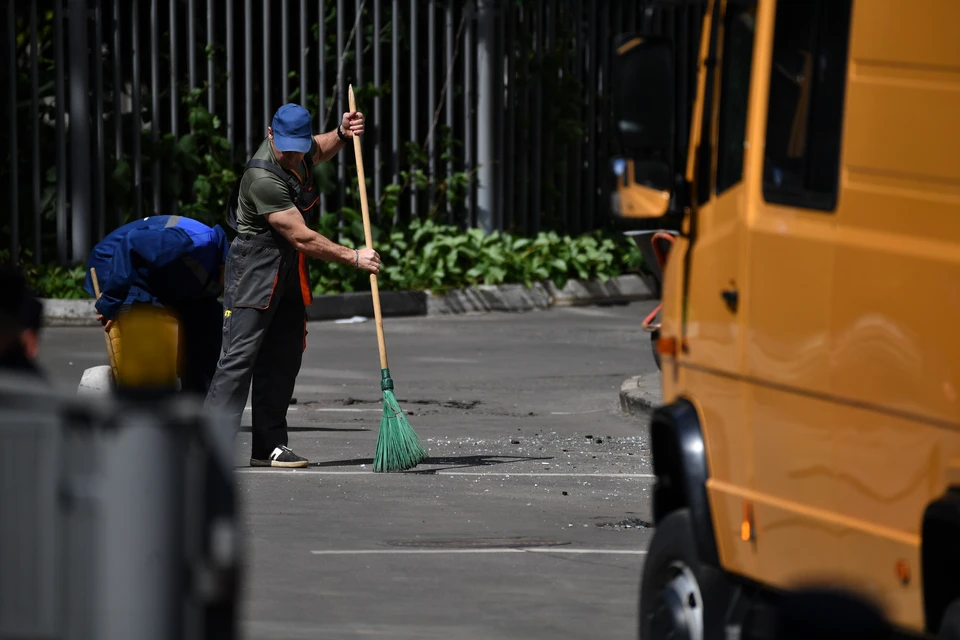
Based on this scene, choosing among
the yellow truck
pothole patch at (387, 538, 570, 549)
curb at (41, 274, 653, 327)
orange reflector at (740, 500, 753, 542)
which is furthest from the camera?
curb at (41, 274, 653, 327)

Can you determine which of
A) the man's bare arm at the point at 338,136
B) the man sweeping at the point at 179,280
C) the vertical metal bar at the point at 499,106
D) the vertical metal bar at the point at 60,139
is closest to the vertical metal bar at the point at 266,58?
the vertical metal bar at the point at 60,139

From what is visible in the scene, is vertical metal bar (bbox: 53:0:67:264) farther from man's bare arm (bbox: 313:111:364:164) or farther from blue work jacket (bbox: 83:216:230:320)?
blue work jacket (bbox: 83:216:230:320)

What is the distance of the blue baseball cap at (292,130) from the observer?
9.51m

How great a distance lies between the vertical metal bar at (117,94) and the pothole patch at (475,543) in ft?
35.0

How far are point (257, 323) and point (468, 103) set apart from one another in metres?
11.0

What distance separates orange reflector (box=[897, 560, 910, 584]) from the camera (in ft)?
13.6

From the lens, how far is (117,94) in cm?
1778

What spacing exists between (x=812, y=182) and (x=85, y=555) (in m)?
2.16

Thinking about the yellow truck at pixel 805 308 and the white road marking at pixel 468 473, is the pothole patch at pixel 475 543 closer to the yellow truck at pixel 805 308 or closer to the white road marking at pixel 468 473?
the white road marking at pixel 468 473

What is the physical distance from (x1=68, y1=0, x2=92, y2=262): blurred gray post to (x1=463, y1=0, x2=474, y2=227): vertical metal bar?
433cm

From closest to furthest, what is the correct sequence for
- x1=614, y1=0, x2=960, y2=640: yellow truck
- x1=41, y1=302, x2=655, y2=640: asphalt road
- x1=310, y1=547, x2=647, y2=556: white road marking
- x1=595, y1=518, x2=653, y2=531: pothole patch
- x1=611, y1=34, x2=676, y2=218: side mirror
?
x1=614, y1=0, x2=960, y2=640: yellow truck
x1=611, y1=34, x2=676, y2=218: side mirror
x1=41, y1=302, x2=655, y2=640: asphalt road
x1=310, y1=547, x2=647, y2=556: white road marking
x1=595, y1=518, x2=653, y2=531: pothole patch

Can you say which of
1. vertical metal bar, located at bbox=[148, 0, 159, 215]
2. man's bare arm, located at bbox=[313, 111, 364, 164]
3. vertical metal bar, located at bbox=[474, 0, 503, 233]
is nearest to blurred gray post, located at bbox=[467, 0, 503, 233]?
vertical metal bar, located at bbox=[474, 0, 503, 233]

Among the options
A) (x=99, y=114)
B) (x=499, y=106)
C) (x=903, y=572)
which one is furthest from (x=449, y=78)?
(x=903, y=572)

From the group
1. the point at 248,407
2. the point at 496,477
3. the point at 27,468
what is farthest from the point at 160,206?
the point at 27,468
